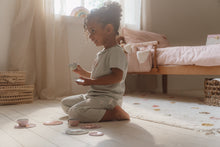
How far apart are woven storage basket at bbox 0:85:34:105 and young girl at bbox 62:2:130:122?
88 cm

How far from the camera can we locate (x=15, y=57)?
2.32 m

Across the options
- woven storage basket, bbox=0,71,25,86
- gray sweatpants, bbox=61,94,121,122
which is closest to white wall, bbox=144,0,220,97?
woven storage basket, bbox=0,71,25,86

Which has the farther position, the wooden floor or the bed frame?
the bed frame

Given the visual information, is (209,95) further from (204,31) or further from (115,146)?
(204,31)

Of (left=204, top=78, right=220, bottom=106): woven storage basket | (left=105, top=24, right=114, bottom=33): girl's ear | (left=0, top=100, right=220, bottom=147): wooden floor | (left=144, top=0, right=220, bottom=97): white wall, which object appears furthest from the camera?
(left=144, top=0, right=220, bottom=97): white wall

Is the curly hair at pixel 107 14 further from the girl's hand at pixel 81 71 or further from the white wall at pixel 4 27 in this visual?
the white wall at pixel 4 27

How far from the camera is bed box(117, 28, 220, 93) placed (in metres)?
2.13

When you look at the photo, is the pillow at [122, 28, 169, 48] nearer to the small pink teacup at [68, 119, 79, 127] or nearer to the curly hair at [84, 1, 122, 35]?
the curly hair at [84, 1, 122, 35]

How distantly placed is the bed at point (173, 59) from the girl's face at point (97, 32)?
107cm

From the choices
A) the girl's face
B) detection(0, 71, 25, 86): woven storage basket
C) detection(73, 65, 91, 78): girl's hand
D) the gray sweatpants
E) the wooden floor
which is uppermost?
the girl's face

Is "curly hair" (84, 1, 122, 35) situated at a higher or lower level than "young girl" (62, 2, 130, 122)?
higher

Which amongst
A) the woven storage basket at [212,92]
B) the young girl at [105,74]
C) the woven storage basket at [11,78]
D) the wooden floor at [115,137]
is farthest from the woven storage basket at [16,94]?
the woven storage basket at [212,92]

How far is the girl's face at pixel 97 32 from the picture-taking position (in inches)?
54.0

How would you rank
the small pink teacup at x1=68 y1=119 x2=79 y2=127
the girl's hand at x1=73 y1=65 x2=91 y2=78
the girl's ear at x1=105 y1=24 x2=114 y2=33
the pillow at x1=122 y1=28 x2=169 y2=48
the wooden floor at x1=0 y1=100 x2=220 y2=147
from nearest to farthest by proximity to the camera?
the wooden floor at x1=0 y1=100 x2=220 y2=147 → the small pink teacup at x1=68 y1=119 x2=79 y2=127 → the girl's ear at x1=105 y1=24 x2=114 y2=33 → the girl's hand at x1=73 y1=65 x2=91 y2=78 → the pillow at x1=122 y1=28 x2=169 y2=48
